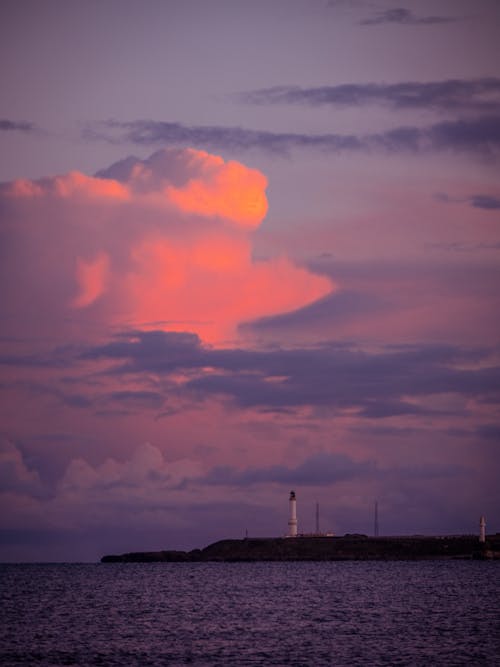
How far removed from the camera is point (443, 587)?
11638 centimetres

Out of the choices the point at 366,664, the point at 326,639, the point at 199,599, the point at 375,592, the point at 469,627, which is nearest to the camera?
the point at 366,664

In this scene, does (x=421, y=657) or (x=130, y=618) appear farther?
(x=130, y=618)

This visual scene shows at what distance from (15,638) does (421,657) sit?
2510 cm

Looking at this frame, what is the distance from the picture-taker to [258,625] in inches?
2842

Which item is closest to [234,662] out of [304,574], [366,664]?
[366,664]

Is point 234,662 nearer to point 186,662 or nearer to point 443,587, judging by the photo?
point 186,662

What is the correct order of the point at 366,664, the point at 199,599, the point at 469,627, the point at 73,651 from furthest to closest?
the point at 199,599 < the point at 469,627 < the point at 73,651 < the point at 366,664

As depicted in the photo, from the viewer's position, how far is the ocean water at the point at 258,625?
56.3 m

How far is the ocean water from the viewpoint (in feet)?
185

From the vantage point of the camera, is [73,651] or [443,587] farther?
[443,587]

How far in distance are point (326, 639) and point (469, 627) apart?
37.3 ft

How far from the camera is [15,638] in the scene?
65500mm

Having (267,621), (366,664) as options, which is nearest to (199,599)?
(267,621)

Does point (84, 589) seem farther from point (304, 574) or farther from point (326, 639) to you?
point (326, 639)
